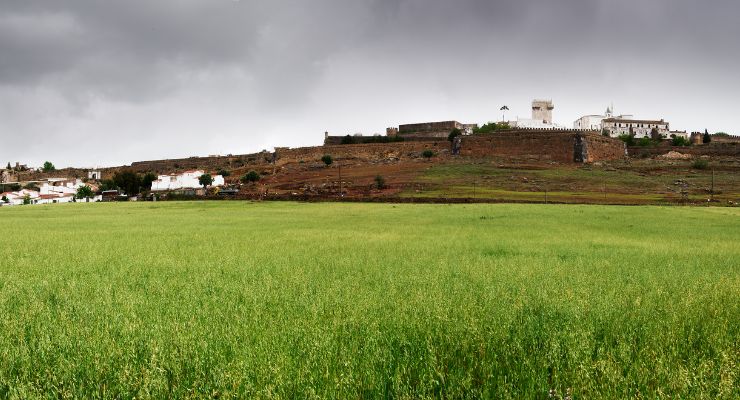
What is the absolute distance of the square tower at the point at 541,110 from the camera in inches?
3706

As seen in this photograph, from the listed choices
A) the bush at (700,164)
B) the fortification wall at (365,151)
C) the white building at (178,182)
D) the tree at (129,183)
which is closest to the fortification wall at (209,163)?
the fortification wall at (365,151)

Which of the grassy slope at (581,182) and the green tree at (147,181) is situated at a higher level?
the green tree at (147,181)

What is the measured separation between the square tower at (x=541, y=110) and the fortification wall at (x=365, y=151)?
23315 millimetres

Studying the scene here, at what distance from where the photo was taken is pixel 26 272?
7.28m

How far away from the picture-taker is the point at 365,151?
8425 cm

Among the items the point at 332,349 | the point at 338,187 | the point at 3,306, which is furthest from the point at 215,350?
the point at 338,187

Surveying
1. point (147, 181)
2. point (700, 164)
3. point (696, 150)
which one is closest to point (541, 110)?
point (696, 150)

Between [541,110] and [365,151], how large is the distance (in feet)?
117

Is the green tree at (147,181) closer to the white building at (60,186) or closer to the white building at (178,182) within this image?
the white building at (178,182)

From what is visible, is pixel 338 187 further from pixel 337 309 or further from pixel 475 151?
pixel 337 309

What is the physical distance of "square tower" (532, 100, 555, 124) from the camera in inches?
3706

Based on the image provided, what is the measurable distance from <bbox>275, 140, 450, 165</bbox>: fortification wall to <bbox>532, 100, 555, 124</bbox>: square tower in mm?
23315

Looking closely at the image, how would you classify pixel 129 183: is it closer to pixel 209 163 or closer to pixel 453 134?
pixel 209 163

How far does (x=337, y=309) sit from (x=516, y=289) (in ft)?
7.35
